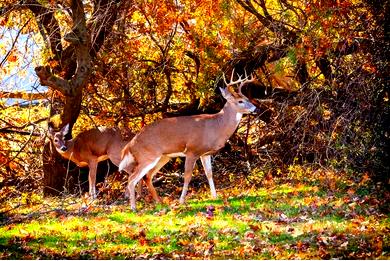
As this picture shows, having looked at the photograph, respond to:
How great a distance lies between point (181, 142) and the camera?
13383mm

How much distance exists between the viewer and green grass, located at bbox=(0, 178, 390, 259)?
874 cm

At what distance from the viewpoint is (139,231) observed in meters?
10.2

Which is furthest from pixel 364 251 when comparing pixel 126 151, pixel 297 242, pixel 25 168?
pixel 25 168

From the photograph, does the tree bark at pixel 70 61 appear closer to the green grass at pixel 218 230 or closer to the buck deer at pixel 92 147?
the buck deer at pixel 92 147

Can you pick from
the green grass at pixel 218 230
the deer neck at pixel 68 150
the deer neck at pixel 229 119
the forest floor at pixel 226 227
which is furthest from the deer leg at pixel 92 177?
the deer neck at pixel 229 119

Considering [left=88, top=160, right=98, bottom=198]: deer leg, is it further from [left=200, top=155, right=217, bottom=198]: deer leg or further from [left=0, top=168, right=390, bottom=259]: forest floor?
[left=200, top=155, right=217, bottom=198]: deer leg

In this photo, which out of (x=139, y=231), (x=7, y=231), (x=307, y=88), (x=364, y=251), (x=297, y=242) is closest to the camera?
(x=364, y=251)

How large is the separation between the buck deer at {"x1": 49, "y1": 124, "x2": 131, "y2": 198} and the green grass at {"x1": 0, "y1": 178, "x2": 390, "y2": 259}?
256 cm

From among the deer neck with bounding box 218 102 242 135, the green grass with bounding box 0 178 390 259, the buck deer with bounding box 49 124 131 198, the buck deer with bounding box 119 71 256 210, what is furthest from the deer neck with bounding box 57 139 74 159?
the deer neck with bounding box 218 102 242 135

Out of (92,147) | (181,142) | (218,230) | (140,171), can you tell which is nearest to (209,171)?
(181,142)

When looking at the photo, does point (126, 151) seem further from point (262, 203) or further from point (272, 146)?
point (272, 146)

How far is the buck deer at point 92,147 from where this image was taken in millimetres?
15344

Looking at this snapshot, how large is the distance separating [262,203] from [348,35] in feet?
10.2

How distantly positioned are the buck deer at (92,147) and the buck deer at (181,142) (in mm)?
1772
